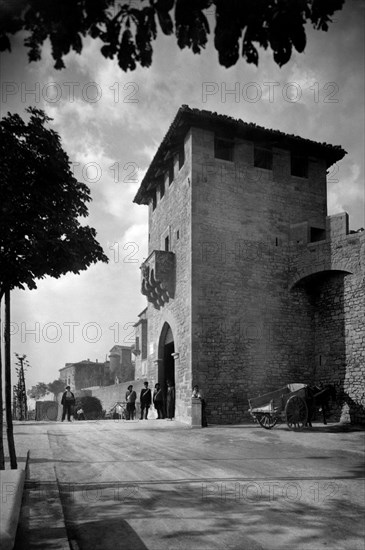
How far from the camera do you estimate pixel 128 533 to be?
4.43 metres

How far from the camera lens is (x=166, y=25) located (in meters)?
2.25

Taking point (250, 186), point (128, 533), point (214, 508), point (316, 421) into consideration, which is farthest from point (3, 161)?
point (316, 421)

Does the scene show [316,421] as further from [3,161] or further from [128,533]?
[3,161]

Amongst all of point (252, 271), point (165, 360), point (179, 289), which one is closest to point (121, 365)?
point (165, 360)

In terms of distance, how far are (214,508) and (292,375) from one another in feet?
37.4

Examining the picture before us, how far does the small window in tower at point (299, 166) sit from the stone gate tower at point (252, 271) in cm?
4

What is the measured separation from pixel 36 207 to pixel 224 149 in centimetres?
1185

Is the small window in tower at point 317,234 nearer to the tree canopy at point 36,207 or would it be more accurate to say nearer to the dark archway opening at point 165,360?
the dark archway opening at point 165,360

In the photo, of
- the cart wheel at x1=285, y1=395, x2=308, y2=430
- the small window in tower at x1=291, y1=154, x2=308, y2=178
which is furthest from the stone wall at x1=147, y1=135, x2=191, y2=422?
the small window in tower at x1=291, y1=154, x2=308, y2=178

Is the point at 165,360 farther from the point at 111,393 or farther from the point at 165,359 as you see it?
the point at 111,393

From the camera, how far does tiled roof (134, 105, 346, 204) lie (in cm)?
1559

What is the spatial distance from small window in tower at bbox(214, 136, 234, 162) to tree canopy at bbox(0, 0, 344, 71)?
14.6 m

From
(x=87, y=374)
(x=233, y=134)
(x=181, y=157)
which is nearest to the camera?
(x=233, y=134)

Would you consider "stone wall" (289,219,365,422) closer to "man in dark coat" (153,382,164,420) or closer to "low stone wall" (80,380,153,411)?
"man in dark coat" (153,382,164,420)
